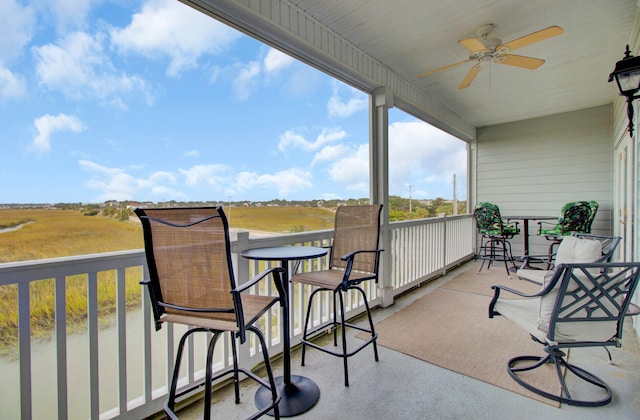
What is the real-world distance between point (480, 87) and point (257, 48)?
3.43m

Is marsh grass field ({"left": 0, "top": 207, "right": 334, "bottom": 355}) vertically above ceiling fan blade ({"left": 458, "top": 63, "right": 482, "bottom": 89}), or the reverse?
ceiling fan blade ({"left": 458, "top": 63, "right": 482, "bottom": 89})

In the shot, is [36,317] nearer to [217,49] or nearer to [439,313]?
[217,49]

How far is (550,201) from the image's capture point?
18.6 ft

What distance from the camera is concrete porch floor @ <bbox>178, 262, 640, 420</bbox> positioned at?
176 centimetres

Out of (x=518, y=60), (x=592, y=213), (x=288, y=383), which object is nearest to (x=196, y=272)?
(x=288, y=383)

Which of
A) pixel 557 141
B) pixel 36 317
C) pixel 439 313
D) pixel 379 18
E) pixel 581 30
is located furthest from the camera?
pixel 557 141

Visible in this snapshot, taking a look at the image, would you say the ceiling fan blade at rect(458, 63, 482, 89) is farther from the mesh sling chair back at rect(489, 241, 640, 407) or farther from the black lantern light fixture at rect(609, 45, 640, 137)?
the mesh sling chair back at rect(489, 241, 640, 407)

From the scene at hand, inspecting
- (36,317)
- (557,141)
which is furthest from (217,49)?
(557,141)

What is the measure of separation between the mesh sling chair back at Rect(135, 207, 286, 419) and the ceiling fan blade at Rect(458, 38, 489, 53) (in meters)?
2.60

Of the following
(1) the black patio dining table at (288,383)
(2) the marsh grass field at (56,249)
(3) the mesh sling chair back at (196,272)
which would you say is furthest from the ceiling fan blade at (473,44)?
(2) the marsh grass field at (56,249)

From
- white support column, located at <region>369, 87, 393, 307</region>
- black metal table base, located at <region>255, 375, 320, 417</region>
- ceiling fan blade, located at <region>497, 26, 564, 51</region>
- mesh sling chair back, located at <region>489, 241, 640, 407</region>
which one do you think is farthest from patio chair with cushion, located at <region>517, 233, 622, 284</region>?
black metal table base, located at <region>255, 375, 320, 417</region>

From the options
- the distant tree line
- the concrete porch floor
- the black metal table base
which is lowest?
the concrete porch floor

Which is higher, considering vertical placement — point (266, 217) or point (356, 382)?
point (266, 217)

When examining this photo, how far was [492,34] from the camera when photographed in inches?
119
